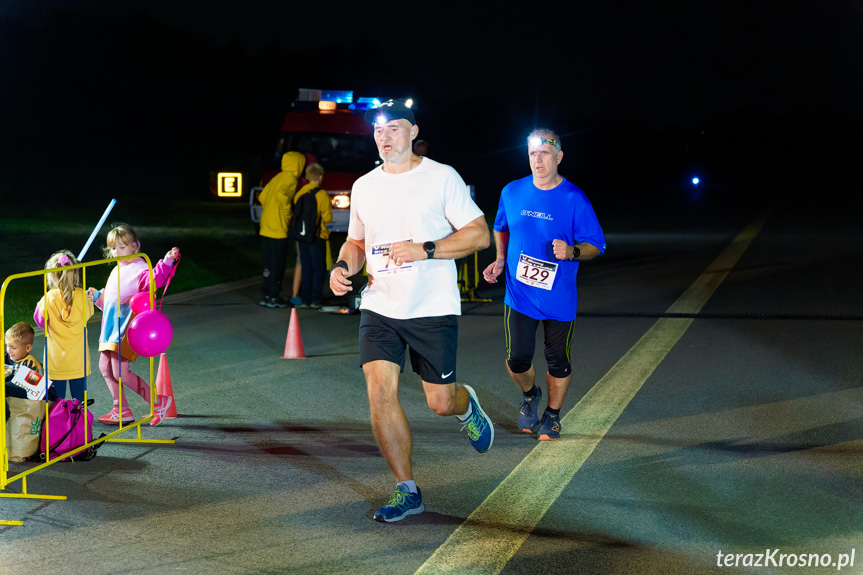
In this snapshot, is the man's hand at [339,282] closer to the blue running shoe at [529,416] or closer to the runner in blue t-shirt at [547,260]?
the runner in blue t-shirt at [547,260]

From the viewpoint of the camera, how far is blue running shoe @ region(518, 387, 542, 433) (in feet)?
22.7

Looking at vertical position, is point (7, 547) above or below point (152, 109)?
below

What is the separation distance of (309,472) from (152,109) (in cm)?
Result: 7489

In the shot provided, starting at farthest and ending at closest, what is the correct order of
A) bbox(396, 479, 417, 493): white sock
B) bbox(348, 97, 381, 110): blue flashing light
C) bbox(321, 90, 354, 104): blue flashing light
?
bbox(321, 90, 354, 104): blue flashing light
bbox(348, 97, 381, 110): blue flashing light
bbox(396, 479, 417, 493): white sock

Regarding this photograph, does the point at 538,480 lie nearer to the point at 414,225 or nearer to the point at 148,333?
the point at 414,225

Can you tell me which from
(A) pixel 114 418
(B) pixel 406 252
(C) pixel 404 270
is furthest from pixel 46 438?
(B) pixel 406 252

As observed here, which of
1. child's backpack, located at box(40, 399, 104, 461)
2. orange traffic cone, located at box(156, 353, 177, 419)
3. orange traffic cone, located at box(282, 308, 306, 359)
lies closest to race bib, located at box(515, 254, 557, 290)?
orange traffic cone, located at box(156, 353, 177, 419)

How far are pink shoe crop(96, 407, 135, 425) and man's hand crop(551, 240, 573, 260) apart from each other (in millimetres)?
3094

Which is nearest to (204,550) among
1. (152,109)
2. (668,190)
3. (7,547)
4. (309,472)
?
(7,547)

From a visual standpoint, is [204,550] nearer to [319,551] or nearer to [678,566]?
[319,551]

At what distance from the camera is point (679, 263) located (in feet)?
61.1

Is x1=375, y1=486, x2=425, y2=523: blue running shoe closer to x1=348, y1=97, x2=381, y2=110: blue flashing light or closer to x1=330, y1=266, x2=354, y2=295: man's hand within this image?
x1=330, y1=266, x2=354, y2=295: man's hand

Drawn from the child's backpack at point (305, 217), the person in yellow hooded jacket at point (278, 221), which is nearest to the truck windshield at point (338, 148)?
the person in yellow hooded jacket at point (278, 221)

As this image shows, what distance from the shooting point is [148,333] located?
22.1ft
